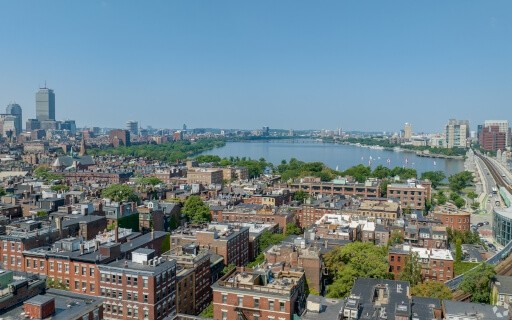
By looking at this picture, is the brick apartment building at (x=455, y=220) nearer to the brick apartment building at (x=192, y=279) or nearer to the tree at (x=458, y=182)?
the brick apartment building at (x=192, y=279)

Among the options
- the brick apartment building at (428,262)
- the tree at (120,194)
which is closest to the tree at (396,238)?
the brick apartment building at (428,262)

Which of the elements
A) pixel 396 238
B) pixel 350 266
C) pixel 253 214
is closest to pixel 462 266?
pixel 396 238

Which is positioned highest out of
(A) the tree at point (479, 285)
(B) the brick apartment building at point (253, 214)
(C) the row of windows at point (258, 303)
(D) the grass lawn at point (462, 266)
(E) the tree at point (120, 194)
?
(E) the tree at point (120, 194)

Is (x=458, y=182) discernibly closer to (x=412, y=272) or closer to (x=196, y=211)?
(x=196, y=211)

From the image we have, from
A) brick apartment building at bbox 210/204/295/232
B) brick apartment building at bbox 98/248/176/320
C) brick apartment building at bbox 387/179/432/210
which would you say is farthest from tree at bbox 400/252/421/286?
brick apartment building at bbox 387/179/432/210

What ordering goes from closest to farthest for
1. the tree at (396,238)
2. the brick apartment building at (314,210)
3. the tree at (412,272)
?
the tree at (412,272)
the tree at (396,238)
the brick apartment building at (314,210)

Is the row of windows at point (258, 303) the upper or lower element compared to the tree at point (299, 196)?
upper

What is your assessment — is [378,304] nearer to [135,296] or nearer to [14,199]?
[135,296]
